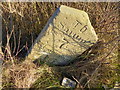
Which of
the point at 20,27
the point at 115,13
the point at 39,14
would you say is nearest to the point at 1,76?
the point at 20,27

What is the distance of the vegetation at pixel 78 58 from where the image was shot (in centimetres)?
199

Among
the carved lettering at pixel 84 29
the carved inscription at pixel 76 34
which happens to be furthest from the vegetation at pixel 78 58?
the carved lettering at pixel 84 29

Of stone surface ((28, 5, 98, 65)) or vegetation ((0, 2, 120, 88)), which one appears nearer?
stone surface ((28, 5, 98, 65))

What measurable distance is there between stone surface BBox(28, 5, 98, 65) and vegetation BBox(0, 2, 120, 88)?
0.43ft

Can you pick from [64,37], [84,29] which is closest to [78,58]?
[64,37]

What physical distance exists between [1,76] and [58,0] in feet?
3.86

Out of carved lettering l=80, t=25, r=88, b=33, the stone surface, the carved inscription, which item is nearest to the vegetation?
the stone surface

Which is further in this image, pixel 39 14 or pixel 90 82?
pixel 39 14

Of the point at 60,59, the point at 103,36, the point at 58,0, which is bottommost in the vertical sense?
the point at 60,59

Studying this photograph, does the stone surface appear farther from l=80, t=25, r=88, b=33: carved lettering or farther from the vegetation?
the vegetation

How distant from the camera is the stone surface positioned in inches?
63.2

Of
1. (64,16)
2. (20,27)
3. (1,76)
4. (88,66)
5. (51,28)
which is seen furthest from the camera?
(20,27)

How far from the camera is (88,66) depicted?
211 cm

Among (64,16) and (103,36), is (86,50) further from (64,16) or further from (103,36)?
(64,16)
